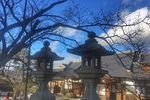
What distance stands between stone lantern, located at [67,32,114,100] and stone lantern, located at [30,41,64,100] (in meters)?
1.45

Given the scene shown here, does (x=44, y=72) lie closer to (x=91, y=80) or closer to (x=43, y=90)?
(x=43, y=90)

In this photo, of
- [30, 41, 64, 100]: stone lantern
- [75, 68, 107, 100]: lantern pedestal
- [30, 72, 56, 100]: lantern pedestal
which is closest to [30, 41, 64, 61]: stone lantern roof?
[30, 41, 64, 100]: stone lantern

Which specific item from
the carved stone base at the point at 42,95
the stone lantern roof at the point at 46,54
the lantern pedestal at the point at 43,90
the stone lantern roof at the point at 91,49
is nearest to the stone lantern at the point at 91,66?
the stone lantern roof at the point at 91,49

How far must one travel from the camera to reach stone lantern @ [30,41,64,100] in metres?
5.74

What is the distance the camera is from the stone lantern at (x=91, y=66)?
459cm

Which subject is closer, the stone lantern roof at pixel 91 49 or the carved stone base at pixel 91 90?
the carved stone base at pixel 91 90

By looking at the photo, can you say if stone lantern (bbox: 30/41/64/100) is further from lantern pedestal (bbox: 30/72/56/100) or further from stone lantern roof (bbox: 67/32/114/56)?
stone lantern roof (bbox: 67/32/114/56)

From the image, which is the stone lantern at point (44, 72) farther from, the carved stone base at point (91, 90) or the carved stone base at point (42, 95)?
the carved stone base at point (91, 90)

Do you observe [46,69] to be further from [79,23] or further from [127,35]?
[127,35]

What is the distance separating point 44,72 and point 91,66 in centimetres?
210

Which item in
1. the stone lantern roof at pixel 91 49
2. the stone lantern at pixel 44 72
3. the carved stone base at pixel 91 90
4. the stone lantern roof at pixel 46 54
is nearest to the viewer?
the carved stone base at pixel 91 90

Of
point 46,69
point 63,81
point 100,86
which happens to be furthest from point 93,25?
point 63,81

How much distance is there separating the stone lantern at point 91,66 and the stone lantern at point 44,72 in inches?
57.0

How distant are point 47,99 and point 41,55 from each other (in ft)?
6.04
